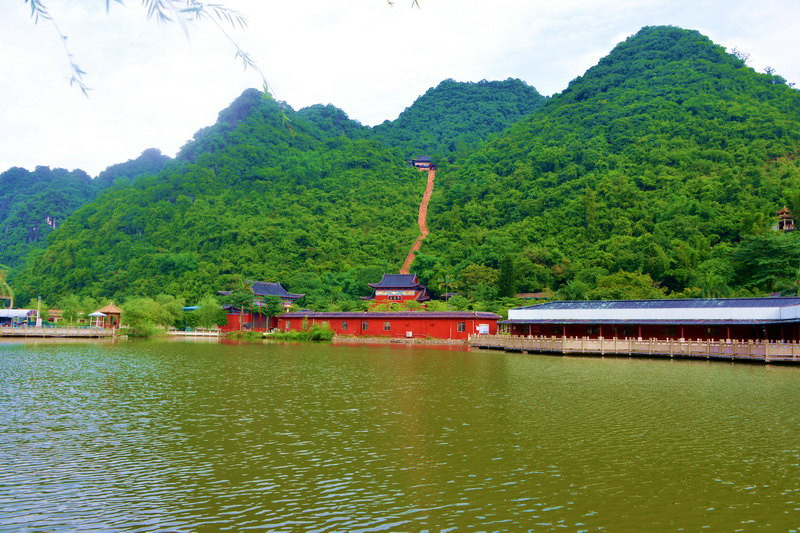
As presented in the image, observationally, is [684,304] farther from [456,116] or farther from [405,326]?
[456,116]

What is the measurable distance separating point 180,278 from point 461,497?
255ft

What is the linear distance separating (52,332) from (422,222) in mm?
65898

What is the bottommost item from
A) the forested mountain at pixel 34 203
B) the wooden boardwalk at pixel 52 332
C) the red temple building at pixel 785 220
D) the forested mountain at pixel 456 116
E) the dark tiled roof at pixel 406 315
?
the wooden boardwalk at pixel 52 332

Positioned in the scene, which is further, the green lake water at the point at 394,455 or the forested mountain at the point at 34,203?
the forested mountain at the point at 34,203

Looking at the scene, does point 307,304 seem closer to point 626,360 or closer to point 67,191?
point 626,360

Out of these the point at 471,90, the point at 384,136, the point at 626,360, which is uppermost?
the point at 471,90

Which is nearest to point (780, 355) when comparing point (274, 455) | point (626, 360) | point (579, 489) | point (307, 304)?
point (626, 360)

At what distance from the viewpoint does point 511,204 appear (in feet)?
296

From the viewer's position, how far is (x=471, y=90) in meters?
161

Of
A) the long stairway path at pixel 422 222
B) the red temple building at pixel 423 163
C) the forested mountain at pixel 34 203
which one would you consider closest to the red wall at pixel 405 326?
the long stairway path at pixel 422 222

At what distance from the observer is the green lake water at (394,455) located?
25.1 ft

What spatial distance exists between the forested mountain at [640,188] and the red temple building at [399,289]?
3.69 metres

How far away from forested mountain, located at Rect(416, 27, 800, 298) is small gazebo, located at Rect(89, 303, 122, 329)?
37.0 m

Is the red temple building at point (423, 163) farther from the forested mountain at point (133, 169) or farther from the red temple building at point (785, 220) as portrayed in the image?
the red temple building at point (785, 220)
